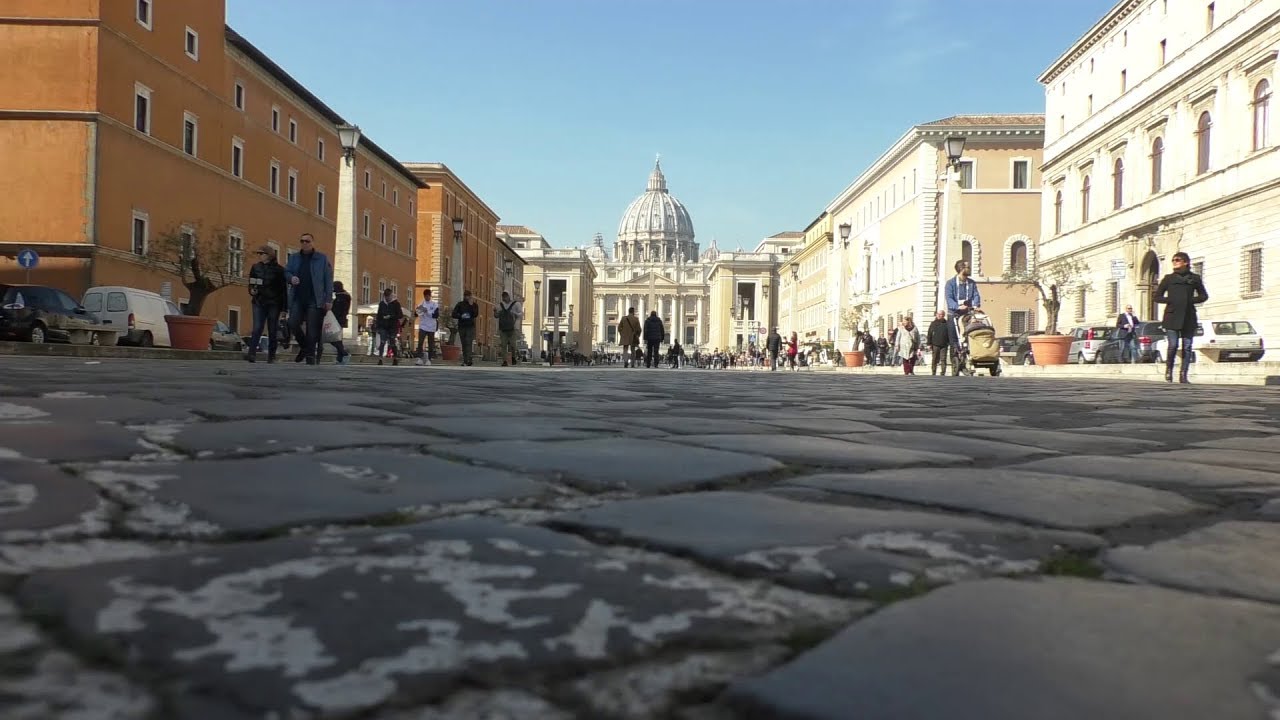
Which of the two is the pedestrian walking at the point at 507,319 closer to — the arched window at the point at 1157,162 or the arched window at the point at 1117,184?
the arched window at the point at 1157,162

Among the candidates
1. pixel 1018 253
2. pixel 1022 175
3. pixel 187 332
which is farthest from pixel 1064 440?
pixel 1022 175

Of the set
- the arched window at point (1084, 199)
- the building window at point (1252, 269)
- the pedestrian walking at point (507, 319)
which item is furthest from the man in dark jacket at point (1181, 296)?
the arched window at point (1084, 199)

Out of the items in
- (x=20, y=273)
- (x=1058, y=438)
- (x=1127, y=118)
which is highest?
(x=1127, y=118)

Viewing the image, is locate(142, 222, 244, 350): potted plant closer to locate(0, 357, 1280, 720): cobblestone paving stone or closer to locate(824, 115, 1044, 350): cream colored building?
locate(0, 357, 1280, 720): cobblestone paving stone

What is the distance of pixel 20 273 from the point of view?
77.3 ft

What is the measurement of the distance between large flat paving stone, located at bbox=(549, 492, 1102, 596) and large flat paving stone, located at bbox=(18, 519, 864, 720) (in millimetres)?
111

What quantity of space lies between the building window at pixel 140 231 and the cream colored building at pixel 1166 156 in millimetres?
24816

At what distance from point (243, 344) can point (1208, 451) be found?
2491 centimetres

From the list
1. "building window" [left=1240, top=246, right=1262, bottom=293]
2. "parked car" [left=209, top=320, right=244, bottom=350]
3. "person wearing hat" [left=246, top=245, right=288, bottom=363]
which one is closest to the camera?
"person wearing hat" [left=246, top=245, right=288, bottom=363]

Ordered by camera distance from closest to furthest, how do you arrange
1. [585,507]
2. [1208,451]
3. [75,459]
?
[585,507] → [75,459] → [1208,451]

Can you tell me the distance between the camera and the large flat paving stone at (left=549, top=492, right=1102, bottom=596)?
1225 millimetres

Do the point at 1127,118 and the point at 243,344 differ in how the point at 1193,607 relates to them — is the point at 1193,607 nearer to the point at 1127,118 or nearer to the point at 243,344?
the point at 243,344

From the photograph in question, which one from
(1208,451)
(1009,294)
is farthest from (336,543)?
(1009,294)

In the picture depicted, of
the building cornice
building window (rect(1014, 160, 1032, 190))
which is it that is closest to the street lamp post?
the building cornice
